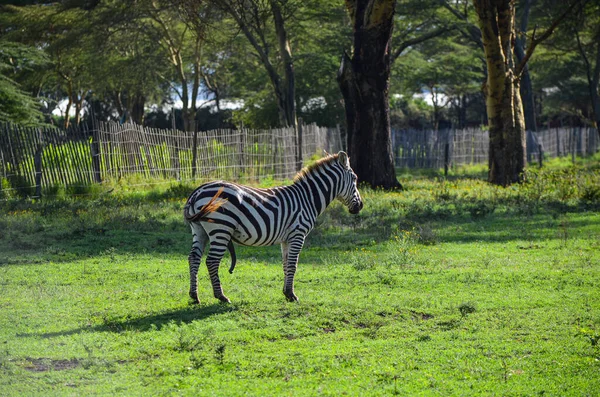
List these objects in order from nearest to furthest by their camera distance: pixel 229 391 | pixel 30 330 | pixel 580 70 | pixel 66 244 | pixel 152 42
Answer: pixel 229 391, pixel 30 330, pixel 66 244, pixel 152 42, pixel 580 70

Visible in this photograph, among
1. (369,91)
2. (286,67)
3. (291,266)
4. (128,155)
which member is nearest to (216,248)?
(291,266)

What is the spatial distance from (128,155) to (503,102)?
10429 millimetres

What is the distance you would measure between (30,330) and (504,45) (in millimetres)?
18630

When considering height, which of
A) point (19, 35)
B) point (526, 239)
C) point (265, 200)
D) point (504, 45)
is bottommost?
point (526, 239)

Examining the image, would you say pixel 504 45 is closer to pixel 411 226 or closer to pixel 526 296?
pixel 411 226

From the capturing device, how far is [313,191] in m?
9.35

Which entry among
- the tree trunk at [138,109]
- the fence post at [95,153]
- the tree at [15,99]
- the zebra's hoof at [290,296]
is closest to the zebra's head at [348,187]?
the zebra's hoof at [290,296]

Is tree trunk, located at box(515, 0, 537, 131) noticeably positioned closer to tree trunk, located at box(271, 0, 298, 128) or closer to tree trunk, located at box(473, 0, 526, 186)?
tree trunk, located at box(473, 0, 526, 186)

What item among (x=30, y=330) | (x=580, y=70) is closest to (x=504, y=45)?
(x=30, y=330)

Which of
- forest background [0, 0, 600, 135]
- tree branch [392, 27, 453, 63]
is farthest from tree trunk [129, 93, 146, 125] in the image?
tree branch [392, 27, 453, 63]

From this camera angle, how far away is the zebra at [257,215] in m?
8.46

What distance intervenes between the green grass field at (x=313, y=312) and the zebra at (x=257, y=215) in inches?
20.3

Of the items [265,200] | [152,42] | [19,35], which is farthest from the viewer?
[152,42]

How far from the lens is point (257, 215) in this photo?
341 inches
